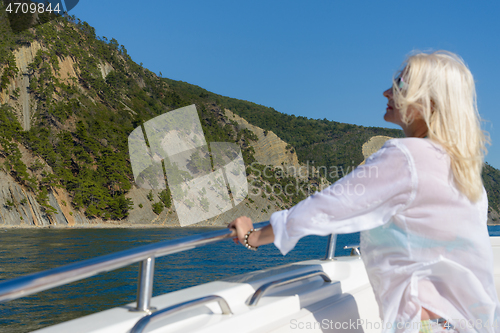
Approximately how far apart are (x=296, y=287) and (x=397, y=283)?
569 mm

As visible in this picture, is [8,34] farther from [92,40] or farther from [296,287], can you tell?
[296,287]

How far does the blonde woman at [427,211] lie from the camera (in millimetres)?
785

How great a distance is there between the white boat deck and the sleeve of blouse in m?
0.38

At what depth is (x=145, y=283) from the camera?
110cm

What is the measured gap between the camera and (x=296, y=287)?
4.49ft

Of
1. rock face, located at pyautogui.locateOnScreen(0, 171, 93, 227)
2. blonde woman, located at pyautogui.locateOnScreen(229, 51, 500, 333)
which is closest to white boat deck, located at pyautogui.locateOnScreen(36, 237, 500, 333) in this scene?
blonde woman, located at pyautogui.locateOnScreen(229, 51, 500, 333)

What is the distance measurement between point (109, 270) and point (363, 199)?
0.66 metres

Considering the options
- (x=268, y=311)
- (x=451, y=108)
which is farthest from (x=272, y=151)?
(x=451, y=108)

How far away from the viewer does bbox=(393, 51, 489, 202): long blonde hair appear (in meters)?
0.80

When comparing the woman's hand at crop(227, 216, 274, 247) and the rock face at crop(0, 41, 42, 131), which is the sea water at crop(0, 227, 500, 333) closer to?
the woman's hand at crop(227, 216, 274, 247)

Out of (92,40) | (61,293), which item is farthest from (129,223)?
(92,40)

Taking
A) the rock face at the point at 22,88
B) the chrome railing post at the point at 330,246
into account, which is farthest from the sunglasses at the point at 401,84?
the rock face at the point at 22,88

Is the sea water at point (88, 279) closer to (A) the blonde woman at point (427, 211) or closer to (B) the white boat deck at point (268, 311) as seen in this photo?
(B) the white boat deck at point (268, 311)

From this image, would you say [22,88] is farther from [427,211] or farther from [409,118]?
[427,211]
